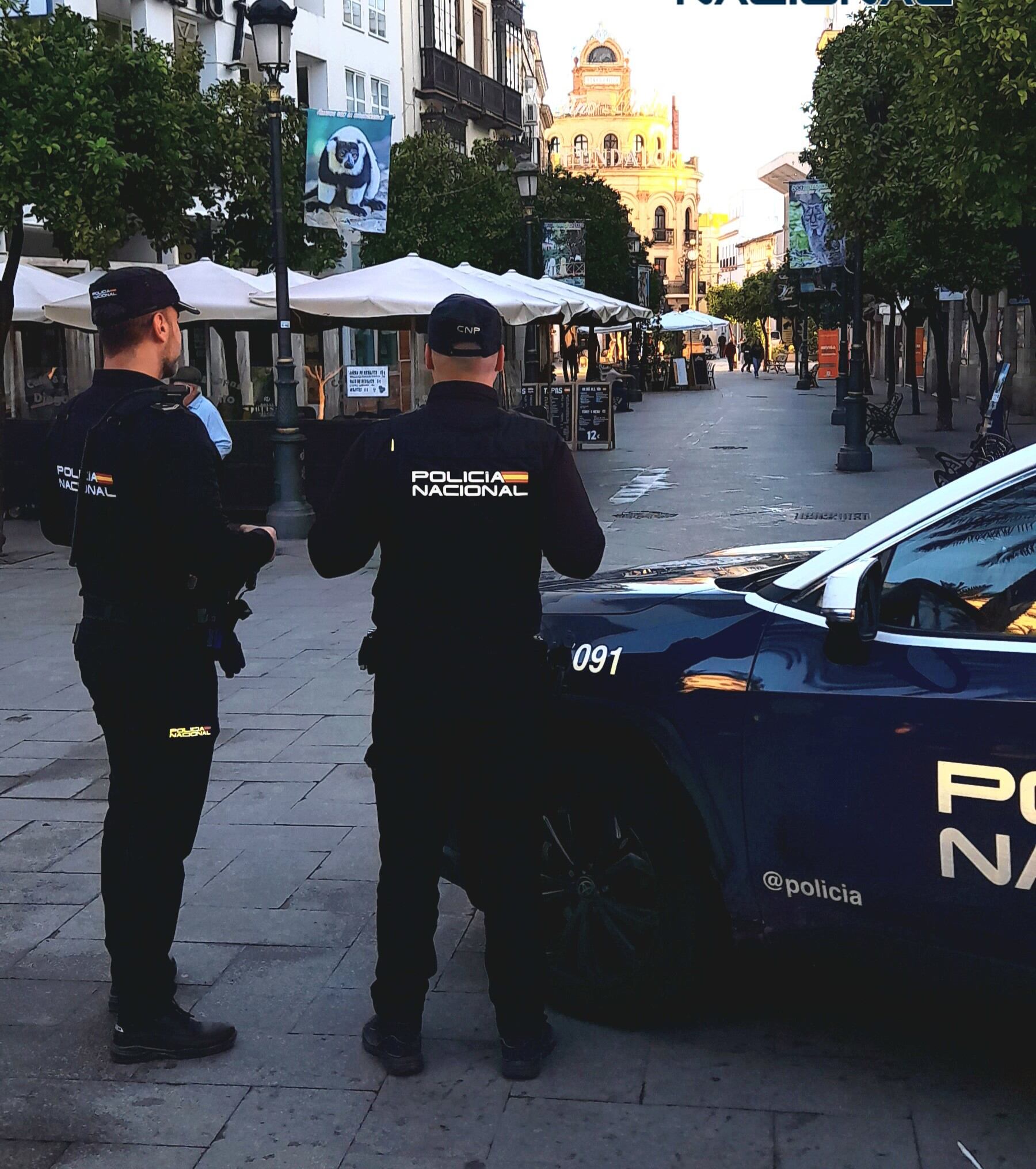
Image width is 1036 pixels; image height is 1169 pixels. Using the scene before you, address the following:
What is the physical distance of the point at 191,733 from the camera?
3.86m

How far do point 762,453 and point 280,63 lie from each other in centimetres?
1321

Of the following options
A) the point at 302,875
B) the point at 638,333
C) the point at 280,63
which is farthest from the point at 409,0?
the point at 302,875

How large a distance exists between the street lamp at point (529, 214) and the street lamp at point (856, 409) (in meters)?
9.70

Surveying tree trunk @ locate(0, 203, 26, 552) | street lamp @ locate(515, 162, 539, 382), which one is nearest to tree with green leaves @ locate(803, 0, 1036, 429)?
street lamp @ locate(515, 162, 539, 382)

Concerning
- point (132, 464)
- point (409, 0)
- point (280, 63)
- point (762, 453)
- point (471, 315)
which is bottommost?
point (762, 453)

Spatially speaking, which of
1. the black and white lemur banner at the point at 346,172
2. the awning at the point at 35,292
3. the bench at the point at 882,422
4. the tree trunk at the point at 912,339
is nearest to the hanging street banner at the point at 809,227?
the bench at the point at 882,422

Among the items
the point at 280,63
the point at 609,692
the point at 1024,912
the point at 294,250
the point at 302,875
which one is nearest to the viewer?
the point at 1024,912

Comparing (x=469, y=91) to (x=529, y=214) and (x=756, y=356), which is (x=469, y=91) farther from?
(x=756, y=356)

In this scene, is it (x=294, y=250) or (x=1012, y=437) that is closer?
(x=294, y=250)

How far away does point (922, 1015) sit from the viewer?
4.18 metres

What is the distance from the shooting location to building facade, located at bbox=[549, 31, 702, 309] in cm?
13500

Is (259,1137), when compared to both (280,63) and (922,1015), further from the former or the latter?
(280,63)

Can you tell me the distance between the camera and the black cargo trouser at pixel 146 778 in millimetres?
3811

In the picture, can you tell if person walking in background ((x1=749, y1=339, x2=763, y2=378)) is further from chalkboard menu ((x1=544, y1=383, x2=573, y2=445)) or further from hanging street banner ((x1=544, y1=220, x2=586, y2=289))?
chalkboard menu ((x1=544, y1=383, x2=573, y2=445))
